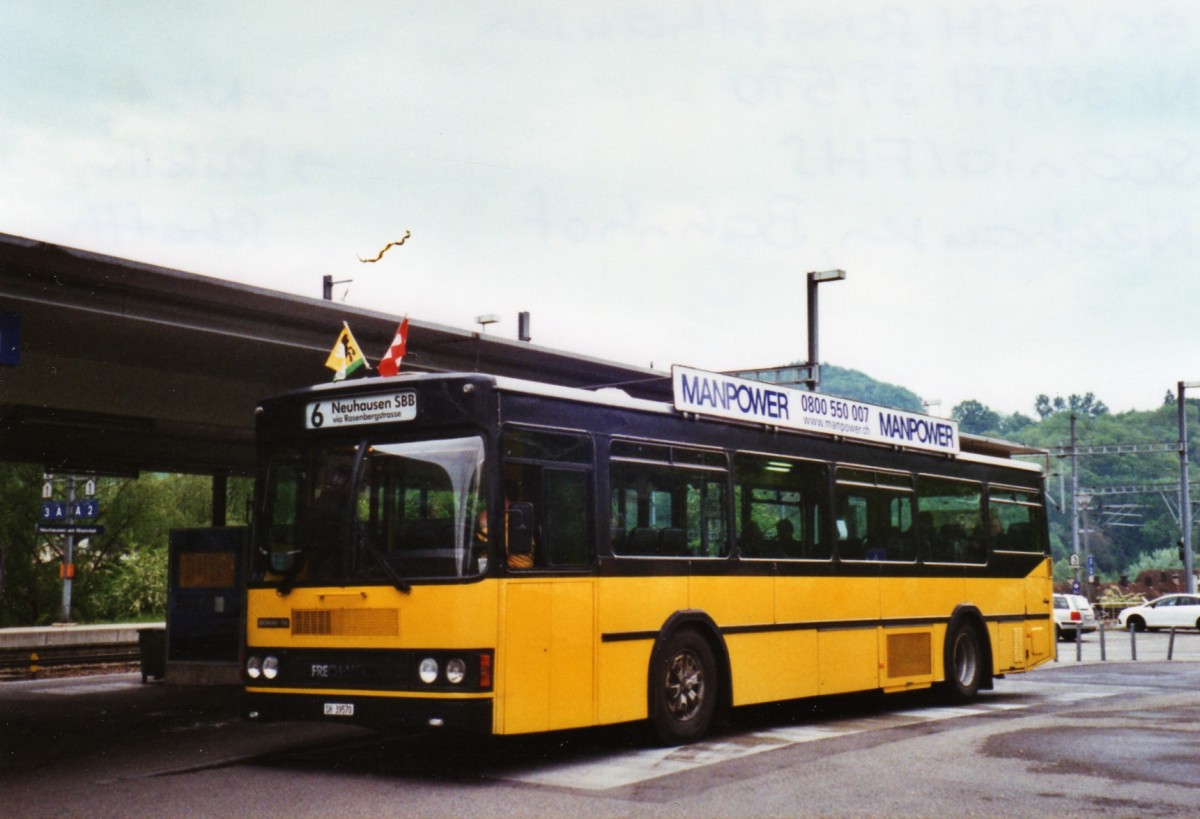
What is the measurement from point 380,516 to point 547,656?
1616 millimetres

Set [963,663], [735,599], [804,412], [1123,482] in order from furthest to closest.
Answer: [1123,482] < [963,663] < [804,412] < [735,599]

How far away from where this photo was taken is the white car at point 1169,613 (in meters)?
45.9

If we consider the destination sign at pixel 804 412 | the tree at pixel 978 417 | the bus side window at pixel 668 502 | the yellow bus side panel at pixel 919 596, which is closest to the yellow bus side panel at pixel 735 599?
the bus side window at pixel 668 502

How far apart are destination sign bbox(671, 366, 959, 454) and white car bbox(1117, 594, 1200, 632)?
33.1 meters

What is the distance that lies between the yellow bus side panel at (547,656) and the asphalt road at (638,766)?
17.4 inches

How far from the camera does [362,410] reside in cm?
1076

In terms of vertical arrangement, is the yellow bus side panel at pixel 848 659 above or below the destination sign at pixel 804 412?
below

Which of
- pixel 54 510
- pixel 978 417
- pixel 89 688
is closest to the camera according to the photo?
pixel 89 688

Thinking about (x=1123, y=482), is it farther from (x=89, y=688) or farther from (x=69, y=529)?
(x=89, y=688)

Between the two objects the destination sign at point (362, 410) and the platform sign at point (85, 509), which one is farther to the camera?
the platform sign at point (85, 509)

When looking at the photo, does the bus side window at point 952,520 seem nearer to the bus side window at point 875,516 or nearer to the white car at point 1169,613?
the bus side window at point 875,516

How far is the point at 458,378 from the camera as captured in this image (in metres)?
10.4

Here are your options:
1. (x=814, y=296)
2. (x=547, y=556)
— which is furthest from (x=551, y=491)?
(x=814, y=296)

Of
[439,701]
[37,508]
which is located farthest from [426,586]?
[37,508]
